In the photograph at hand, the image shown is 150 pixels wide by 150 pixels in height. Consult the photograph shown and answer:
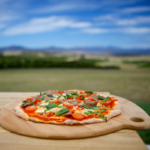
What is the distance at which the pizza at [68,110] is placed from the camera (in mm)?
1585

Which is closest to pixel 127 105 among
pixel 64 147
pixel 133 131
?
pixel 133 131

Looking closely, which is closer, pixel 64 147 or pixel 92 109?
pixel 64 147

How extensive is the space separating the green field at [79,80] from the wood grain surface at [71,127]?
11.4 feet

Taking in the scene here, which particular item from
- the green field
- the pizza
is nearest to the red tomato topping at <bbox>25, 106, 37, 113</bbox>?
the pizza

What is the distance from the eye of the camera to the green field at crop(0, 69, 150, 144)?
5.34 metres

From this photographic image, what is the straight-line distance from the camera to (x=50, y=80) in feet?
19.4

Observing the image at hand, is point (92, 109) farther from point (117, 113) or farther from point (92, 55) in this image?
point (92, 55)

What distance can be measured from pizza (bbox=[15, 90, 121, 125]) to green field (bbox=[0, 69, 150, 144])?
3.16 metres

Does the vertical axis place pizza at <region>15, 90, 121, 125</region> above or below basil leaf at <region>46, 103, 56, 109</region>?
below

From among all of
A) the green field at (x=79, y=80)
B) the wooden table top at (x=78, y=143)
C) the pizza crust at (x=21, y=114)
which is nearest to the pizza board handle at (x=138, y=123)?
the wooden table top at (x=78, y=143)

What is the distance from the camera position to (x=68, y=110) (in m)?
1.72

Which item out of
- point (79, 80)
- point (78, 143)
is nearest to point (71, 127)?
point (78, 143)

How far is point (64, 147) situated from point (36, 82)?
4.71 metres

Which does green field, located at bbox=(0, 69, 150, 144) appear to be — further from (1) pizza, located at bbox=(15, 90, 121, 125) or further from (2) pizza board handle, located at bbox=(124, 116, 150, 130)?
(2) pizza board handle, located at bbox=(124, 116, 150, 130)
